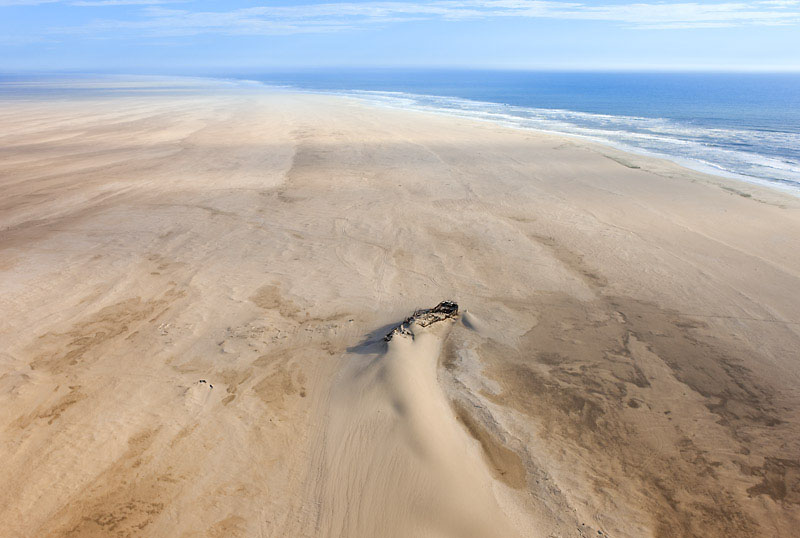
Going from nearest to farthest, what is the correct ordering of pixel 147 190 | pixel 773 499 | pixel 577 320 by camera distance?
pixel 773 499 < pixel 577 320 < pixel 147 190

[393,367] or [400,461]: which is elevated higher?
[393,367]

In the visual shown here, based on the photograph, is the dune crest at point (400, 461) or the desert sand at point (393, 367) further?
the desert sand at point (393, 367)

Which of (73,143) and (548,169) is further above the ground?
(548,169)

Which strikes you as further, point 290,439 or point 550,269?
point 550,269

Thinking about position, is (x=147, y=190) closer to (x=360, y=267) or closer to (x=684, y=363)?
(x=360, y=267)

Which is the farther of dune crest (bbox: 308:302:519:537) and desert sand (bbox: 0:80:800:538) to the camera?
desert sand (bbox: 0:80:800:538)

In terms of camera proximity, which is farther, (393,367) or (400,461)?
(393,367)

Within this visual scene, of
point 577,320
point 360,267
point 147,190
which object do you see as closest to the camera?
point 577,320

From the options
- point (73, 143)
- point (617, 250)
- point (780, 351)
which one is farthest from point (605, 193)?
point (73, 143)
